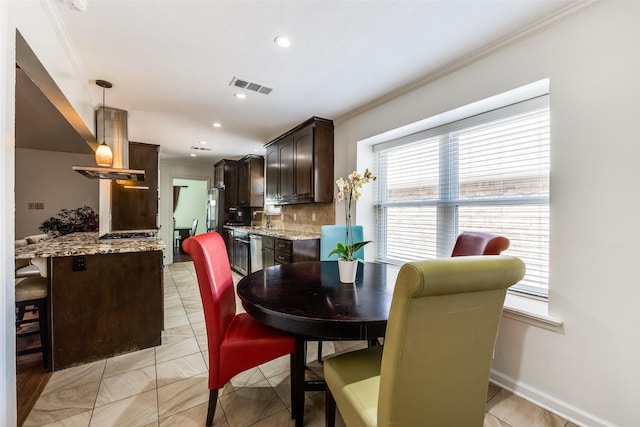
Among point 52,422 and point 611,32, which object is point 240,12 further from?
point 52,422

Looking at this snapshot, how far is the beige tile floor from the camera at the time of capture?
157 cm

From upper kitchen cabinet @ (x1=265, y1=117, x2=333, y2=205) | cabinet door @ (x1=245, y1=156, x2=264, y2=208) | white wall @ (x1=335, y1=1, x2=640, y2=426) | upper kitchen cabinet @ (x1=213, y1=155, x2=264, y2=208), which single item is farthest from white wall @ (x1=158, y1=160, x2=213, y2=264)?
white wall @ (x1=335, y1=1, x2=640, y2=426)

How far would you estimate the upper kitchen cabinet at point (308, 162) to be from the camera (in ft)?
11.7

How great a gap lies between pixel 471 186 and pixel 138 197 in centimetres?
531

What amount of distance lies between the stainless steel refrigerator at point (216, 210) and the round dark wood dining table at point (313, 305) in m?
4.73

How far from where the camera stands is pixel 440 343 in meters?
0.89

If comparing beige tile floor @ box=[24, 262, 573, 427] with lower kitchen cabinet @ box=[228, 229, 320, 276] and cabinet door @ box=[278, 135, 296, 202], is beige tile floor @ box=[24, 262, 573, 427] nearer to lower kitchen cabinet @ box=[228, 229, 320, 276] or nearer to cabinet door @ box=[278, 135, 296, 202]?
lower kitchen cabinet @ box=[228, 229, 320, 276]

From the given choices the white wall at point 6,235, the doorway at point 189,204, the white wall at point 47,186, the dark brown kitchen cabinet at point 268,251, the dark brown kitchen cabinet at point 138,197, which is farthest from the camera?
the doorway at point 189,204

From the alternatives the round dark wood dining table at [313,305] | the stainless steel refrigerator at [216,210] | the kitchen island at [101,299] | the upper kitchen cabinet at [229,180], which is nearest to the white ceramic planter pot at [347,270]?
the round dark wood dining table at [313,305]

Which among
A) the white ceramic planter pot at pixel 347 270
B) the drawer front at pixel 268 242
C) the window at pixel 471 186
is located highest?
the window at pixel 471 186

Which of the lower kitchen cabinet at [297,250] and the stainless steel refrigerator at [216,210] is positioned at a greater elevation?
the stainless steel refrigerator at [216,210]

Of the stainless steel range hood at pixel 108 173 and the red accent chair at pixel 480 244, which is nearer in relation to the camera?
the red accent chair at pixel 480 244

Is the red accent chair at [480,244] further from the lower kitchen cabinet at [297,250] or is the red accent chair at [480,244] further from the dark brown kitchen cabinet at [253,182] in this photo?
the dark brown kitchen cabinet at [253,182]

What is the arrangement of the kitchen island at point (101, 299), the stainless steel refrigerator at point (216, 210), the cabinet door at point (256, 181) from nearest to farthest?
the kitchen island at point (101, 299)
the cabinet door at point (256, 181)
the stainless steel refrigerator at point (216, 210)
